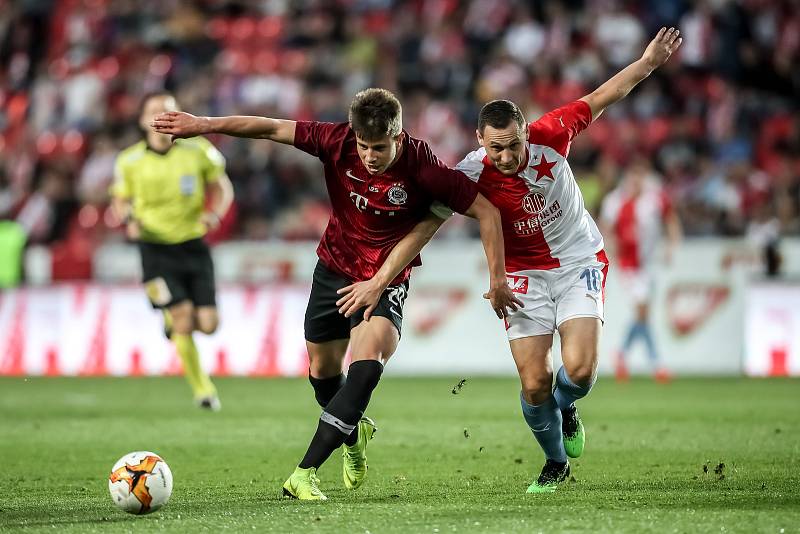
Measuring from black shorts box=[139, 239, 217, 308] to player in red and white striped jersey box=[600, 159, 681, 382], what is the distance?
5542mm

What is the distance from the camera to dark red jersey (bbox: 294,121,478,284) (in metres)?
6.75

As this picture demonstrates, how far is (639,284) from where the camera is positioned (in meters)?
15.3

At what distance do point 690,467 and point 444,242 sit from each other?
372 inches

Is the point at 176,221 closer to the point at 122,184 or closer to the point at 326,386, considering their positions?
the point at 122,184

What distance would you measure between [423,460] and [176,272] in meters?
4.13

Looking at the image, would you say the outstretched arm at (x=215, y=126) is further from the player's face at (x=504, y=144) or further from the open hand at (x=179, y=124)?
the player's face at (x=504, y=144)

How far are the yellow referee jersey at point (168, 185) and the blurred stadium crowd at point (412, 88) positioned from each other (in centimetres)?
622

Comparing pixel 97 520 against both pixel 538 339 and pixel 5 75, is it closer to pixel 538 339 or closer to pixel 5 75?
pixel 538 339

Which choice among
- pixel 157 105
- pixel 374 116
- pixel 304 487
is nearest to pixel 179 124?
pixel 374 116

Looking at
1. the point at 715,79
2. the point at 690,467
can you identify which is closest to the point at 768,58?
the point at 715,79

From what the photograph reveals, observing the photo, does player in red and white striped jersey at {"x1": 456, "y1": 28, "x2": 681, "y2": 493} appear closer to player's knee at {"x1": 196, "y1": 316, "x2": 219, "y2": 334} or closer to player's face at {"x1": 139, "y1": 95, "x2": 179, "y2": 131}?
player's face at {"x1": 139, "y1": 95, "x2": 179, "y2": 131}

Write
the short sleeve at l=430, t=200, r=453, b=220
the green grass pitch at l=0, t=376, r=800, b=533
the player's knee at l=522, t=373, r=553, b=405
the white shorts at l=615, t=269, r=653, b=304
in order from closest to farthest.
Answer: the green grass pitch at l=0, t=376, r=800, b=533
the short sleeve at l=430, t=200, r=453, b=220
the player's knee at l=522, t=373, r=553, b=405
the white shorts at l=615, t=269, r=653, b=304

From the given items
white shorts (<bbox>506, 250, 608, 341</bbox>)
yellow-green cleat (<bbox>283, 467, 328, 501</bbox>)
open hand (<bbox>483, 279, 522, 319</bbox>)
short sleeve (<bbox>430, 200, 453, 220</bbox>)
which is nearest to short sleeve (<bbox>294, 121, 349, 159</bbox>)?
short sleeve (<bbox>430, 200, 453, 220</bbox>)

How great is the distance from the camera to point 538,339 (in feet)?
23.9
